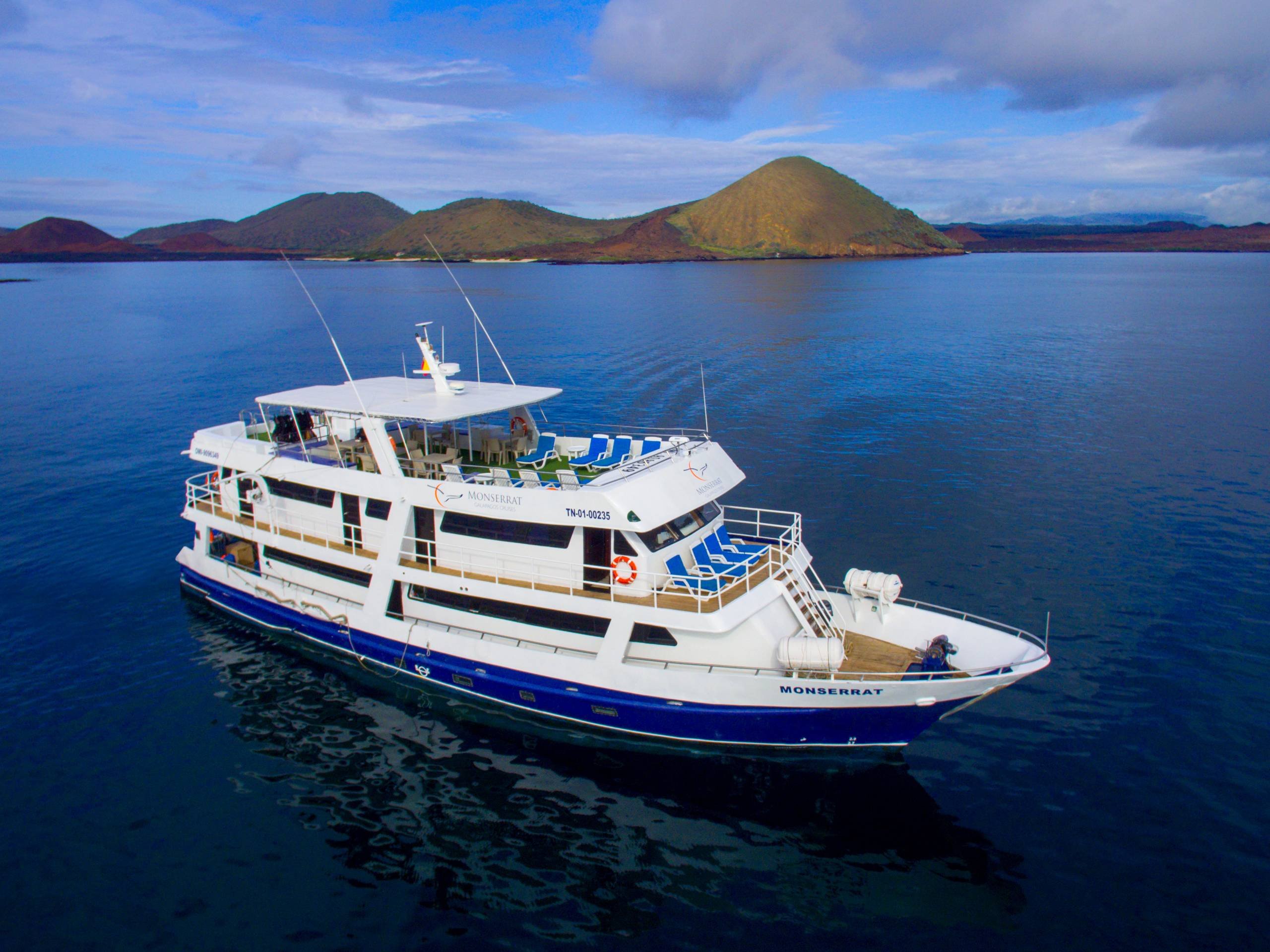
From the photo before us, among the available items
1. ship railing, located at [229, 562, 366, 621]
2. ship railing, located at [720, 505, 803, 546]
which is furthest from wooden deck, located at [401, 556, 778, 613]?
ship railing, located at [720, 505, 803, 546]

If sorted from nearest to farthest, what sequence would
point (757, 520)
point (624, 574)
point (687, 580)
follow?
point (624, 574) → point (687, 580) → point (757, 520)

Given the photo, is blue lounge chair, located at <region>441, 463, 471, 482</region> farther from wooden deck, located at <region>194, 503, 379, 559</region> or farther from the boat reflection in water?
the boat reflection in water

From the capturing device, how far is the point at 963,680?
13953 mm

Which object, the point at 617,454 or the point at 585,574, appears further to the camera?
the point at 617,454

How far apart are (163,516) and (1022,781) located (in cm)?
2963

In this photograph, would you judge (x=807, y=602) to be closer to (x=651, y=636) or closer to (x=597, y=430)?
(x=651, y=636)

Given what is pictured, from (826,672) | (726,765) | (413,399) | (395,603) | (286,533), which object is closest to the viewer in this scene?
(826,672)

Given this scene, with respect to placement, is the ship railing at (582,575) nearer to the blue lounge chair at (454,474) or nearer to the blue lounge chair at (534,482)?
the blue lounge chair at (454,474)

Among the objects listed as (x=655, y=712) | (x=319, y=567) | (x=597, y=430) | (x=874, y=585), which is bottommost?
(x=655, y=712)

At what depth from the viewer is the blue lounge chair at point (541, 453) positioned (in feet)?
66.3

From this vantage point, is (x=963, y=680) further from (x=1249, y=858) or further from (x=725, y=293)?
(x=725, y=293)

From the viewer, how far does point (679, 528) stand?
17078mm

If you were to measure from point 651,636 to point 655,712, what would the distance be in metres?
1.55

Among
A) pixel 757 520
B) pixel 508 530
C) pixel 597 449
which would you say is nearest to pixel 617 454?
pixel 597 449
